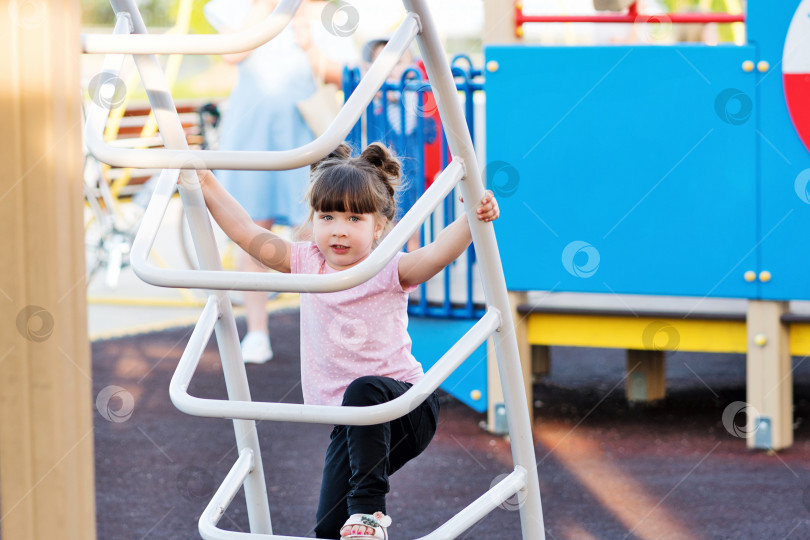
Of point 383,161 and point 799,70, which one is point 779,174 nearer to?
point 799,70

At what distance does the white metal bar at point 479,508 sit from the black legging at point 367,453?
0.48 feet

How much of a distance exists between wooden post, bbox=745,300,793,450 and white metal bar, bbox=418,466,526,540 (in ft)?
6.07

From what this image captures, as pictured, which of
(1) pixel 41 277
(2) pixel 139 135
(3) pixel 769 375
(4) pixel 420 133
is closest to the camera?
(1) pixel 41 277

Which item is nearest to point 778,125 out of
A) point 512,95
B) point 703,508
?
point 512,95

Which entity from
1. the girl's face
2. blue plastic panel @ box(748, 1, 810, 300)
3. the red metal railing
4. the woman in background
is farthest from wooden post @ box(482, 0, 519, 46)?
the girl's face

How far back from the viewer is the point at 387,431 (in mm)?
1982

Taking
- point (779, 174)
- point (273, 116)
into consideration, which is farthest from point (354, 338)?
point (273, 116)

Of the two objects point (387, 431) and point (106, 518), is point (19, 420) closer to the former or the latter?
point (387, 431)

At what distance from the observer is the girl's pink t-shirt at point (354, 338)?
2.08 m

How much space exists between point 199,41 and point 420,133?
8.92 ft

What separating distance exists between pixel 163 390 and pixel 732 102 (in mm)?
2591

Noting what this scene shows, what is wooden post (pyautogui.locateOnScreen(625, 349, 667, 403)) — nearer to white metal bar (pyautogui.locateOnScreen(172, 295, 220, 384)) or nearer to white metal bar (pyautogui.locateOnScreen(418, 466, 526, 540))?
white metal bar (pyautogui.locateOnScreen(418, 466, 526, 540))

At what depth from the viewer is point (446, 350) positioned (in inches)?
166

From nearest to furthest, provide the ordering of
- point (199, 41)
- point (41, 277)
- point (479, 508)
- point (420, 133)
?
point (41, 277), point (199, 41), point (479, 508), point (420, 133)
